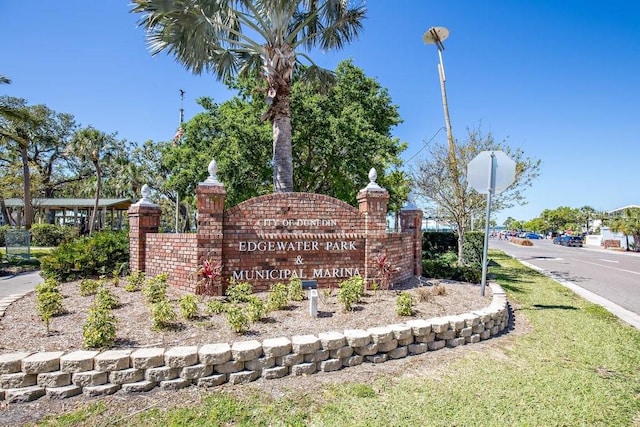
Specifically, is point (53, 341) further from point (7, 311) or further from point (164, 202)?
point (164, 202)

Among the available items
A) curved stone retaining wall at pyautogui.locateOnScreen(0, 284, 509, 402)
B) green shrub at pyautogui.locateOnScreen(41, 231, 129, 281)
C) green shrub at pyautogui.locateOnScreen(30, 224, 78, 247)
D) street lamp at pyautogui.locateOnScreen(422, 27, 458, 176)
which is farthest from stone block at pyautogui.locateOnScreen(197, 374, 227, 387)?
green shrub at pyautogui.locateOnScreen(30, 224, 78, 247)

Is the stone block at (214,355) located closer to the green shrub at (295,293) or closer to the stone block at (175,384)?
the stone block at (175,384)

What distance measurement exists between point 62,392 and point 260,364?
1.79 m

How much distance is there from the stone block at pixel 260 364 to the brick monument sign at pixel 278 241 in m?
2.86

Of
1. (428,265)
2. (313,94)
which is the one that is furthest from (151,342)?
(313,94)

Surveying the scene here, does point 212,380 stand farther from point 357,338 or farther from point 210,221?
point 210,221

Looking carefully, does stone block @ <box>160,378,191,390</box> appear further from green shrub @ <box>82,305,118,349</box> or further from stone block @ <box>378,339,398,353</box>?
stone block @ <box>378,339,398,353</box>

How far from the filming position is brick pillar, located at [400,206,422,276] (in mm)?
9281

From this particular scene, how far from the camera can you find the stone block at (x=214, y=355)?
11.7ft

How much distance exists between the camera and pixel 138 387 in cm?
343

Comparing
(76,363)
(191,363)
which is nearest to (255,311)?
(191,363)

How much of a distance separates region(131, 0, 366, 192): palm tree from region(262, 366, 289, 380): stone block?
224 inches

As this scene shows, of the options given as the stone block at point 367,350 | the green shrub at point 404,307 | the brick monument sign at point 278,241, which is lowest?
the stone block at point 367,350

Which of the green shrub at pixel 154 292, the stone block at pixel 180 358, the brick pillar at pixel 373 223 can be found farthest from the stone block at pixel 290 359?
the brick pillar at pixel 373 223
